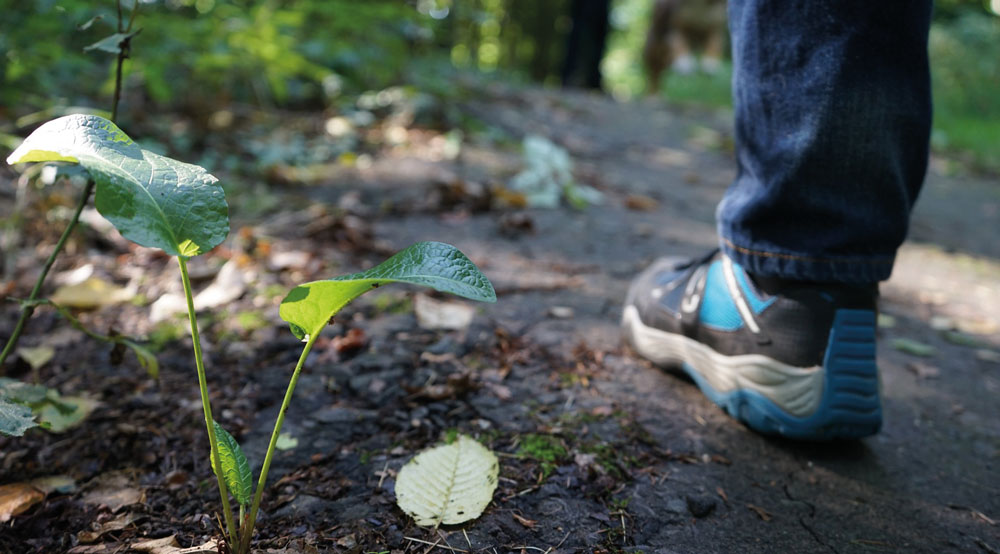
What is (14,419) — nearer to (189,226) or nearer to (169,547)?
(169,547)

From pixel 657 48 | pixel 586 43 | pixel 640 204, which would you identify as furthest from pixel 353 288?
pixel 657 48

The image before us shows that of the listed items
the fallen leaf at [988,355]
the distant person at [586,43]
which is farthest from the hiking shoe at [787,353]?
the distant person at [586,43]

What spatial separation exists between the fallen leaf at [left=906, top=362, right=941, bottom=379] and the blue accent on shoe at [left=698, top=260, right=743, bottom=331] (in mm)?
681

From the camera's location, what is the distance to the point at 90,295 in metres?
1.72

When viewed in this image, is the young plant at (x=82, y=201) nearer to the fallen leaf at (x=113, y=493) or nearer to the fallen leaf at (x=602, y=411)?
the fallen leaf at (x=113, y=493)

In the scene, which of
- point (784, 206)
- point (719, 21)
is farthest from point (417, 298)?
point (719, 21)

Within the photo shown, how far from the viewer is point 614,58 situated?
24.1m

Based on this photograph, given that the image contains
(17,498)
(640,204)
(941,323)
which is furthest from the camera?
(640,204)

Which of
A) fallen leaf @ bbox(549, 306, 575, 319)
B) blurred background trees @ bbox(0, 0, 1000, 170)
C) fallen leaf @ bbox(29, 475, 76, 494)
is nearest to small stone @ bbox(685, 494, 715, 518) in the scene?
fallen leaf @ bbox(549, 306, 575, 319)

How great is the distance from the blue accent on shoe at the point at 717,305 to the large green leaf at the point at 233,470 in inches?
38.2

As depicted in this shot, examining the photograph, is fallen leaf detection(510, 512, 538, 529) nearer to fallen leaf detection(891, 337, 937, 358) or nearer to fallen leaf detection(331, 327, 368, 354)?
fallen leaf detection(331, 327, 368, 354)

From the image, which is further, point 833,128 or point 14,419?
point 833,128

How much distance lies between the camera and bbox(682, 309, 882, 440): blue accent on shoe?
1.16 meters

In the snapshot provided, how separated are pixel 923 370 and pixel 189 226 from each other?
1.77 m
